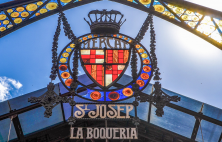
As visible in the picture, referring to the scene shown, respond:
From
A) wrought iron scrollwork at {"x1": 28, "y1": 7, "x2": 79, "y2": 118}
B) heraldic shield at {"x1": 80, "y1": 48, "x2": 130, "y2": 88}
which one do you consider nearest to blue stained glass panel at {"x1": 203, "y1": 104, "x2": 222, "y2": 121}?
heraldic shield at {"x1": 80, "y1": 48, "x2": 130, "y2": 88}

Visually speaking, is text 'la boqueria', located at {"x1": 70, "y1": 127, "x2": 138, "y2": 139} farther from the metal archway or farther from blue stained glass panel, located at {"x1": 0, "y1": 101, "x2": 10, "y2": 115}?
blue stained glass panel, located at {"x1": 0, "y1": 101, "x2": 10, "y2": 115}

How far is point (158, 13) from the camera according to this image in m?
8.05

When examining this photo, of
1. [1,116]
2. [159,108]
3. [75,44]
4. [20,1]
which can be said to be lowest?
[1,116]

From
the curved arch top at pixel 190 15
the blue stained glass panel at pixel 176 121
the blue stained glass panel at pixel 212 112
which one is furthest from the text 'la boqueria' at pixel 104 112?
the blue stained glass panel at pixel 212 112

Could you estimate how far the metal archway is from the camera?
7.38 metres

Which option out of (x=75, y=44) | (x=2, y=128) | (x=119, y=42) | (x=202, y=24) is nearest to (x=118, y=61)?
(x=119, y=42)

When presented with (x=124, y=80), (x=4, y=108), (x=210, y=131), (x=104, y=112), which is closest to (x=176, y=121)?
(x=210, y=131)

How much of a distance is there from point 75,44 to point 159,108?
10.5 feet

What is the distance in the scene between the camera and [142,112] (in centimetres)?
1263

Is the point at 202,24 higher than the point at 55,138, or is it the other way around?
the point at 202,24

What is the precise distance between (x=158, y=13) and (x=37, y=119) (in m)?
7.71

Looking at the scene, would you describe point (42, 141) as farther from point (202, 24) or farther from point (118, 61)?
point (202, 24)

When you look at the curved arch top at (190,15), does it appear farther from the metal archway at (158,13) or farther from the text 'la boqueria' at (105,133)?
the text 'la boqueria' at (105,133)

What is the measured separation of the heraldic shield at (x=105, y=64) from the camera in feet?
25.1
